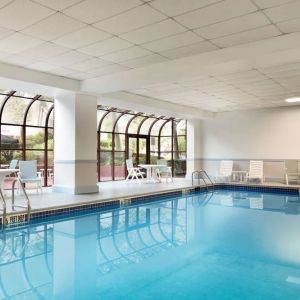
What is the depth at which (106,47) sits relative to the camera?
5211mm

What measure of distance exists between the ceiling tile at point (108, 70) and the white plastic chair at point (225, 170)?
6.84m

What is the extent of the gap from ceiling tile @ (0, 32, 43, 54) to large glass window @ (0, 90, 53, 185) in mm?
3679

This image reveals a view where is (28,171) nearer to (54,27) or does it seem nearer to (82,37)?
(82,37)

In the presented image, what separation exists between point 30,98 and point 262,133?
7.99 meters

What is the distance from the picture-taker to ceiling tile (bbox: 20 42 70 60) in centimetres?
518

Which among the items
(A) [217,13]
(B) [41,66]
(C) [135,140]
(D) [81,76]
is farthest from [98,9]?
(C) [135,140]

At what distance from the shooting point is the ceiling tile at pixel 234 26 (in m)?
4.12

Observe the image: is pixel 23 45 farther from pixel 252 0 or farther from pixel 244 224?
pixel 244 224

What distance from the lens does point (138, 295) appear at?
2736mm

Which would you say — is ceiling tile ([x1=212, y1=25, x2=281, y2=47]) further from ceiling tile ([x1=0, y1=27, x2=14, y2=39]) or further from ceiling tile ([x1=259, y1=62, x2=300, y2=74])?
ceiling tile ([x1=0, y1=27, x2=14, y2=39])

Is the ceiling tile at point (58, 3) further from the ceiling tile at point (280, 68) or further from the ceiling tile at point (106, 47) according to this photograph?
the ceiling tile at point (280, 68)

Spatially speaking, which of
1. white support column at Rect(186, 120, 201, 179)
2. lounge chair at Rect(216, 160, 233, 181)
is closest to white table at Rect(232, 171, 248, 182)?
lounge chair at Rect(216, 160, 233, 181)

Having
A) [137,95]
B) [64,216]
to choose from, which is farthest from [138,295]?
[137,95]

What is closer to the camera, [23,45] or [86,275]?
[86,275]
